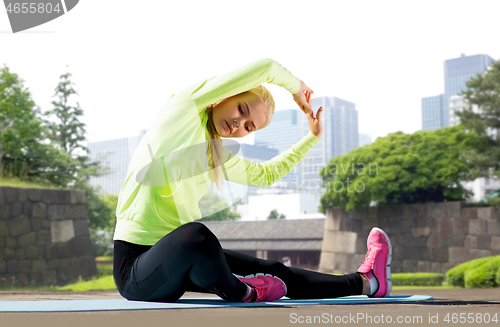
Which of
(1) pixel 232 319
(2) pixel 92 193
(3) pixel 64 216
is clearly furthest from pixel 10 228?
(1) pixel 232 319

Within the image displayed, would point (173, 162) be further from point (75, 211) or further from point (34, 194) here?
point (75, 211)

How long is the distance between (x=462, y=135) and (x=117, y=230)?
11.0 meters

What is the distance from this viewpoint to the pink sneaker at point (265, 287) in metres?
1.73

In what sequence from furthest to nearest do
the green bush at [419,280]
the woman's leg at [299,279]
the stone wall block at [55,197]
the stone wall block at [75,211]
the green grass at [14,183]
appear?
the green bush at [419,280], the stone wall block at [75,211], the green grass at [14,183], the stone wall block at [55,197], the woman's leg at [299,279]

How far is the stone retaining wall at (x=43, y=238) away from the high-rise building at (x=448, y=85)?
114143 millimetres

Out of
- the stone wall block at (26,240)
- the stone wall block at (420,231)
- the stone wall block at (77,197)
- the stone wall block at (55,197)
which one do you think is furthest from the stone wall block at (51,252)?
the stone wall block at (420,231)

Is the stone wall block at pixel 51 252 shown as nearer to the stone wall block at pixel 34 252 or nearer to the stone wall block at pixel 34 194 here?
the stone wall block at pixel 34 252

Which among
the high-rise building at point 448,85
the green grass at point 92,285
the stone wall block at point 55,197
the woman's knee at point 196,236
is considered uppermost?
the high-rise building at point 448,85

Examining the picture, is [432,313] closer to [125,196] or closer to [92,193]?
[125,196]

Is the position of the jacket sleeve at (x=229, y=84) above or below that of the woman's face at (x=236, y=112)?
above

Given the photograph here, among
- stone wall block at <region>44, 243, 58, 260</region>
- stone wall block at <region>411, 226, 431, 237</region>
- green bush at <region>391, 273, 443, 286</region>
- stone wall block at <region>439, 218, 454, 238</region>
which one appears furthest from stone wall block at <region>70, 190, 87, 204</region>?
stone wall block at <region>439, 218, 454, 238</region>

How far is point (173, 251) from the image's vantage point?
57.0 inches

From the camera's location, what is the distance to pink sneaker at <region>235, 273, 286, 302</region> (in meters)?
1.73

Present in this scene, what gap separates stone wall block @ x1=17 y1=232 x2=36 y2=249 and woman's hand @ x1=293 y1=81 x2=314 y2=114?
6709 mm
